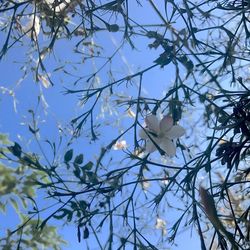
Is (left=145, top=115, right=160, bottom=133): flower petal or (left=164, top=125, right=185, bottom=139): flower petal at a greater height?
(left=145, top=115, right=160, bottom=133): flower petal

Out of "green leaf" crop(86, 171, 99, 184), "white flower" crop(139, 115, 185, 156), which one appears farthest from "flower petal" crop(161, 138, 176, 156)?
"green leaf" crop(86, 171, 99, 184)

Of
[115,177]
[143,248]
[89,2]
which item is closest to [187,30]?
[89,2]

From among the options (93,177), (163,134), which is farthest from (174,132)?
(93,177)

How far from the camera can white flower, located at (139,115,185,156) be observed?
0.91 m

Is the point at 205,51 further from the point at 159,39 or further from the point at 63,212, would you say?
the point at 63,212

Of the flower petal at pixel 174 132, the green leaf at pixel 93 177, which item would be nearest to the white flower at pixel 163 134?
the flower petal at pixel 174 132

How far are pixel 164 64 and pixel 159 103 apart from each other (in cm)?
7

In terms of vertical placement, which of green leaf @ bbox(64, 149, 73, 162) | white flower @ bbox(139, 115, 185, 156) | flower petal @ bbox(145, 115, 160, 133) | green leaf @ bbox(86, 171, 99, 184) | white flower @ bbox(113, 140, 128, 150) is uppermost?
white flower @ bbox(113, 140, 128, 150)

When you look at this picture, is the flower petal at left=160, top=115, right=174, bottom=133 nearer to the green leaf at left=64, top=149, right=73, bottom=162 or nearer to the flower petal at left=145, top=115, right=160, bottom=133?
the flower petal at left=145, top=115, right=160, bottom=133

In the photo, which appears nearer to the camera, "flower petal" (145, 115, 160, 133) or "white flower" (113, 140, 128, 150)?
"flower petal" (145, 115, 160, 133)

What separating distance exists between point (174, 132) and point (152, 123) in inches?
1.6

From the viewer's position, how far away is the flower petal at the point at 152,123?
92 cm

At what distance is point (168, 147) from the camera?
92 cm

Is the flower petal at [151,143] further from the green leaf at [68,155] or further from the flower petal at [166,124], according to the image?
the green leaf at [68,155]
